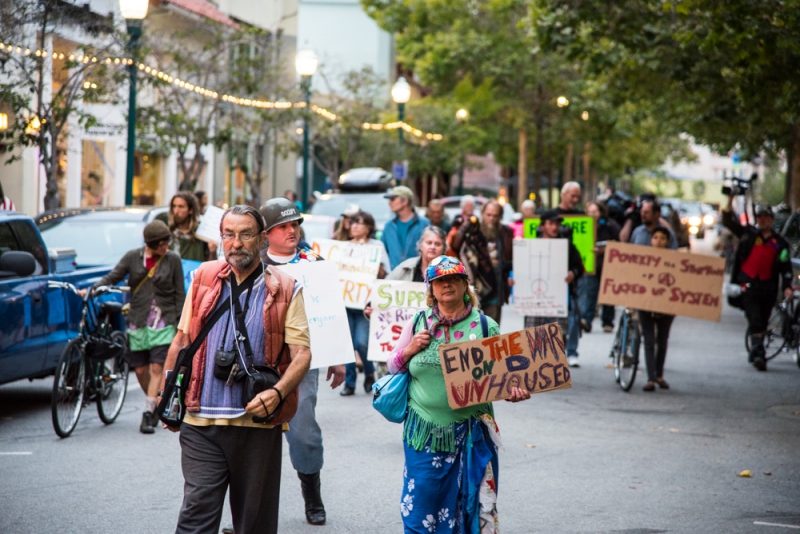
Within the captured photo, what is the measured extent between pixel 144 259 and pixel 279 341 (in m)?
4.77

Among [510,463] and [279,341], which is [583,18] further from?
[279,341]

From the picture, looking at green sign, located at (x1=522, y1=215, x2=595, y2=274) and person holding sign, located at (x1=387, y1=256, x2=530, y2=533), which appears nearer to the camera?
person holding sign, located at (x1=387, y1=256, x2=530, y2=533)

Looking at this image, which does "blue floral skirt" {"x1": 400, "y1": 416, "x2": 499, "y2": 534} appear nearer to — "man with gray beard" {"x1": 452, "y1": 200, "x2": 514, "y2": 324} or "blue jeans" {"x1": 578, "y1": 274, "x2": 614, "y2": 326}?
"man with gray beard" {"x1": 452, "y1": 200, "x2": 514, "y2": 324}

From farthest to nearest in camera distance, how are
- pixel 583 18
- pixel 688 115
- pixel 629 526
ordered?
pixel 688 115, pixel 583 18, pixel 629 526

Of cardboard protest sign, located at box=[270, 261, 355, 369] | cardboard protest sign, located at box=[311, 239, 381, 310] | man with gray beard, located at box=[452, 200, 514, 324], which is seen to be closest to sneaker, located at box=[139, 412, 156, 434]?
cardboard protest sign, located at box=[311, 239, 381, 310]

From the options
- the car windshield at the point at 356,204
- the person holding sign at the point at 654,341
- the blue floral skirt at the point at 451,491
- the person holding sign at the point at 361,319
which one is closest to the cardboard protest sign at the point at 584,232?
the person holding sign at the point at 654,341

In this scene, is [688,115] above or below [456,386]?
above

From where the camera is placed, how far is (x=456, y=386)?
520 centimetres

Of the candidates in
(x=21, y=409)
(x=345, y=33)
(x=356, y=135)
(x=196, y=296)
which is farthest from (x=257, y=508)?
(x=345, y=33)

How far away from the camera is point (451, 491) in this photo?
5215 mm

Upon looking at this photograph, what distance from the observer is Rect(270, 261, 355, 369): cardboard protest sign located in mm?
6172

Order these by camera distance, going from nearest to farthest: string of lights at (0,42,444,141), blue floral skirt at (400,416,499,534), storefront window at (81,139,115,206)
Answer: blue floral skirt at (400,416,499,534) < string of lights at (0,42,444,141) < storefront window at (81,139,115,206)

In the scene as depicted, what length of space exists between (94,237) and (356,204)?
931 cm

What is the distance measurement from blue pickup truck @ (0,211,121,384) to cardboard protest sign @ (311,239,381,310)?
2.37 metres
